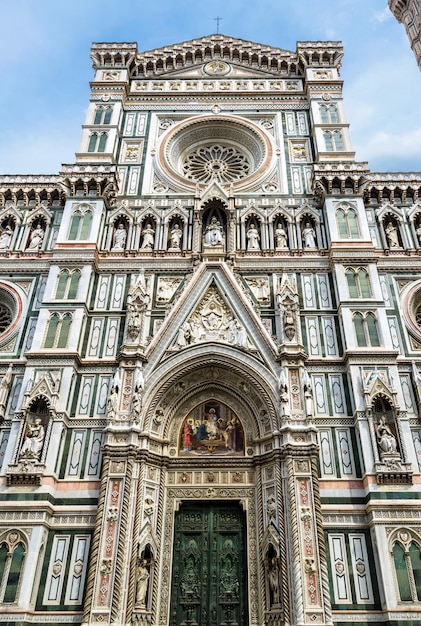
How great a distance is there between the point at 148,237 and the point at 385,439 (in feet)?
29.8

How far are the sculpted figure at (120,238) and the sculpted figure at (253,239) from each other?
3822mm

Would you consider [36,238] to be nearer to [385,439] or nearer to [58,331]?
[58,331]

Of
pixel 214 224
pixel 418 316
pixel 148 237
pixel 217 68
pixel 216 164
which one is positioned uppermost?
pixel 217 68

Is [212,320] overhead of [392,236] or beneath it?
beneath

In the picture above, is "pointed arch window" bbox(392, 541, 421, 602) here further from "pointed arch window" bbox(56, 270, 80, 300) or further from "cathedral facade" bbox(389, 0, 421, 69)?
"cathedral facade" bbox(389, 0, 421, 69)

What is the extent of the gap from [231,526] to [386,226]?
1027 centimetres

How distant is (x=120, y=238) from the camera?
58.2 ft

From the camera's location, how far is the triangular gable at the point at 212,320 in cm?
1505

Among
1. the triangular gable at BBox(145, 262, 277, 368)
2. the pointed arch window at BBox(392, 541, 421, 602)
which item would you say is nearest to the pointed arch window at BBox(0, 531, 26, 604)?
the triangular gable at BBox(145, 262, 277, 368)

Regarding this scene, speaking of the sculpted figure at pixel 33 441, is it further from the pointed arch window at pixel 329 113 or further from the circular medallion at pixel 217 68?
the circular medallion at pixel 217 68

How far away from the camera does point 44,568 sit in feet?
40.3

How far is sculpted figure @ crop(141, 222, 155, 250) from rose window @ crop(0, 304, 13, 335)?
4.34 metres

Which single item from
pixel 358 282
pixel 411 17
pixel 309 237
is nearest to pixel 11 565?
pixel 358 282

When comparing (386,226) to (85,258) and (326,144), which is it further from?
(85,258)
